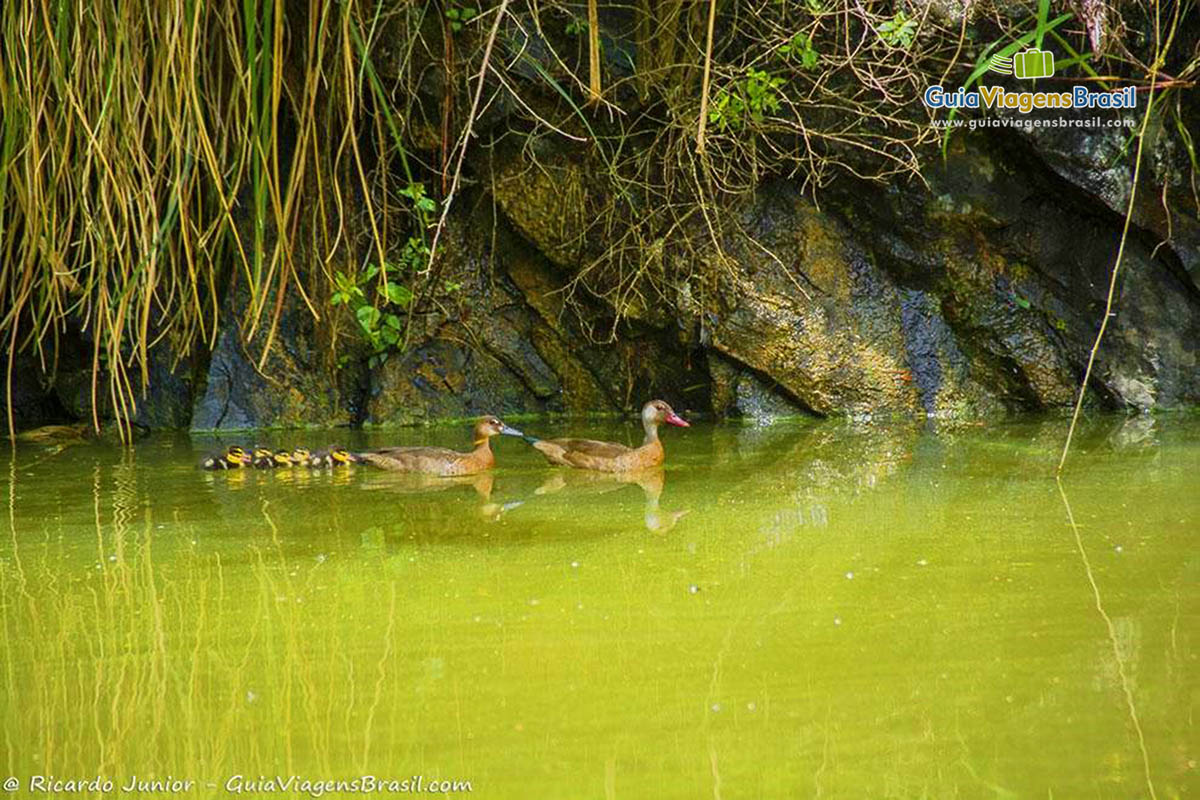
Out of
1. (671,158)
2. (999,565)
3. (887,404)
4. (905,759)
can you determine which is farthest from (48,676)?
(887,404)

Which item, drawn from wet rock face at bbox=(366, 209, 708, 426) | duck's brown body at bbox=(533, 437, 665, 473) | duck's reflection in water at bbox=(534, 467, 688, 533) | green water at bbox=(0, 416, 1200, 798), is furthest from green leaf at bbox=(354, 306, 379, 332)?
green water at bbox=(0, 416, 1200, 798)

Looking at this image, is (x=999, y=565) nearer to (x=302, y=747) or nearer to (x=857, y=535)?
(x=857, y=535)

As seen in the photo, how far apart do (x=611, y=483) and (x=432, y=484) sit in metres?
0.74

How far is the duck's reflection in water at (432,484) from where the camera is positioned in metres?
5.52

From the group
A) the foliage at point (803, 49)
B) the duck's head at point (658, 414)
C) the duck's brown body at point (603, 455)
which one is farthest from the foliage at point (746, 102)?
the duck's brown body at point (603, 455)

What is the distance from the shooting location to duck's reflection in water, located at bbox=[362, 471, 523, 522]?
5.52m

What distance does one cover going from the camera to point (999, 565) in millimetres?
3738

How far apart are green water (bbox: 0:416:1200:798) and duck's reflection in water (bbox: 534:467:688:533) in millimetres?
68

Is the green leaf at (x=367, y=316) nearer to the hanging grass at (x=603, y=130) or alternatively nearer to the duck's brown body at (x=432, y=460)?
the hanging grass at (x=603, y=130)

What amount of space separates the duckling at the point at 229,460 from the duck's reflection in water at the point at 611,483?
145 cm

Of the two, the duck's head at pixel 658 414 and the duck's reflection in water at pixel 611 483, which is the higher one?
the duck's head at pixel 658 414

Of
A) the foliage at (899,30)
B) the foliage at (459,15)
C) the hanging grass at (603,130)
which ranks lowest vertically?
the hanging grass at (603,130)

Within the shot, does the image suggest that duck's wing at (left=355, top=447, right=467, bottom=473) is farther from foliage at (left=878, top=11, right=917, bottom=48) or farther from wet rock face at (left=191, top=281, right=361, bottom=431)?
foliage at (left=878, top=11, right=917, bottom=48)

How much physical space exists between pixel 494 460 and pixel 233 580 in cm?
290
